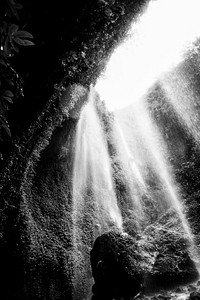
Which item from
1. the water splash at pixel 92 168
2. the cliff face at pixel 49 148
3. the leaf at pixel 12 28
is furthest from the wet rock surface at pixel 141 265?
the leaf at pixel 12 28

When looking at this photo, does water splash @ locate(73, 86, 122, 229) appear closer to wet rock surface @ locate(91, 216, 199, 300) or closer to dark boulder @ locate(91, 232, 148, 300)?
dark boulder @ locate(91, 232, 148, 300)

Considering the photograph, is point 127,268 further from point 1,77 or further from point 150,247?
point 1,77

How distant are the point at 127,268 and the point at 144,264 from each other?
486mm

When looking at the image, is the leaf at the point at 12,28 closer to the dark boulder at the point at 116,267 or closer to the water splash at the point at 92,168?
the dark boulder at the point at 116,267

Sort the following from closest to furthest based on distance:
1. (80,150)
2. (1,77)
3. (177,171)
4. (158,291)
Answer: (1,77) < (158,291) < (80,150) < (177,171)

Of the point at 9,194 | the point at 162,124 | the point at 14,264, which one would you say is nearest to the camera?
the point at 9,194

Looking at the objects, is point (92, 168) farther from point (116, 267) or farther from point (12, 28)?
point (12, 28)

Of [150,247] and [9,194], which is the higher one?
[9,194]

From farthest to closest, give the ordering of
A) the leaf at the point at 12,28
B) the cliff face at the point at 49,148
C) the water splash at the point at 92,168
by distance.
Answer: the water splash at the point at 92,168, the cliff face at the point at 49,148, the leaf at the point at 12,28

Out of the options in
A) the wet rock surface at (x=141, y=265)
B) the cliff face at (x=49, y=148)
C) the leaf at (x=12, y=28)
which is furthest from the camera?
the wet rock surface at (x=141, y=265)

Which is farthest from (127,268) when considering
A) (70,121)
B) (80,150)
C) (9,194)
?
(80,150)

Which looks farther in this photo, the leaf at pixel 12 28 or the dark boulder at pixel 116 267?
the dark boulder at pixel 116 267

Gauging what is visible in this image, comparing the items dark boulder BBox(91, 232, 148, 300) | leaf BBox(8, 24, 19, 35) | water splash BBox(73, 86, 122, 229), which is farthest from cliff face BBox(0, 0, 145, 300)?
dark boulder BBox(91, 232, 148, 300)

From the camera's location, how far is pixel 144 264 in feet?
18.4
